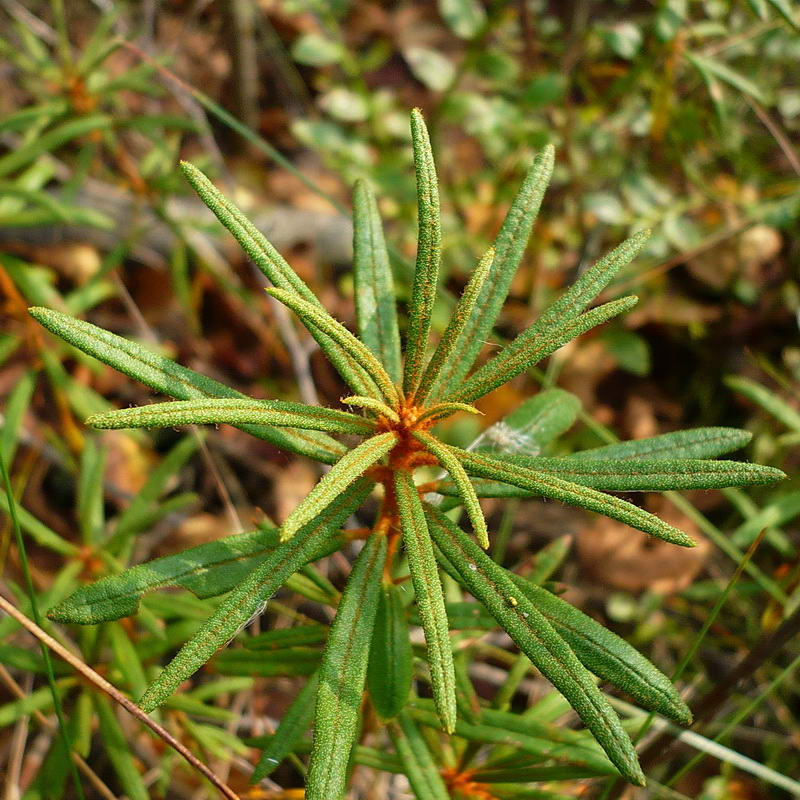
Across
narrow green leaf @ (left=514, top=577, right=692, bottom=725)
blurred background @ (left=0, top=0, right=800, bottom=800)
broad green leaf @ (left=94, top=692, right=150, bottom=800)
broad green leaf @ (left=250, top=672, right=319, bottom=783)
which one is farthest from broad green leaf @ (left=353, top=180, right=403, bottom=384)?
broad green leaf @ (left=94, top=692, right=150, bottom=800)

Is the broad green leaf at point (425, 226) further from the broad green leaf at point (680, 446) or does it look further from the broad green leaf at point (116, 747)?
the broad green leaf at point (116, 747)

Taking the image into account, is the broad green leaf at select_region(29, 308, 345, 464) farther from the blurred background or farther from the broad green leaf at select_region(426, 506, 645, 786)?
the blurred background

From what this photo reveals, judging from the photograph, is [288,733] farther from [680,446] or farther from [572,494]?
[680,446]

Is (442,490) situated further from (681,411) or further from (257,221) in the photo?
(257,221)

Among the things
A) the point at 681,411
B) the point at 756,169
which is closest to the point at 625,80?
the point at 756,169

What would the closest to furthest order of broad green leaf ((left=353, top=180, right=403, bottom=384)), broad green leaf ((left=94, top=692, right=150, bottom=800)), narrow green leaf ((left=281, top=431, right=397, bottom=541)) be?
narrow green leaf ((left=281, top=431, right=397, bottom=541)) → broad green leaf ((left=353, top=180, right=403, bottom=384)) → broad green leaf ((left=94, top=692, right=150, bottom=800))

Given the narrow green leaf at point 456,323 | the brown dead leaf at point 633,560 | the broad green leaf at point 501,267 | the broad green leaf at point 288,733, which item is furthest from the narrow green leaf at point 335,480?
the brown dead leaf at point 633,560
